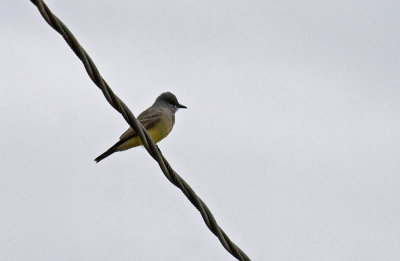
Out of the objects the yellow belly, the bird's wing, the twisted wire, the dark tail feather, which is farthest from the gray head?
the twisted wire

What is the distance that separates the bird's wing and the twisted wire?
5.63 metres

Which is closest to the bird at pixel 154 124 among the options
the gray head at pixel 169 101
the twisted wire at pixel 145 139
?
the gray head at pixel 169 101

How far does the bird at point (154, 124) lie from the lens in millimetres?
10906

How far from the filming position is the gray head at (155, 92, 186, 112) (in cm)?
1248

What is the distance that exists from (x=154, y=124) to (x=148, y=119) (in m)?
0.17

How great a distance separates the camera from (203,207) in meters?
5.08

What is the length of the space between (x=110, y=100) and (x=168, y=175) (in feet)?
2.33

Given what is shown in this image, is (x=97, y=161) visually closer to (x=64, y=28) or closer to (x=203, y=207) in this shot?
(x=203, y=207)

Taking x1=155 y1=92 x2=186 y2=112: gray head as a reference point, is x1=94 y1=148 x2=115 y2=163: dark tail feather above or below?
below

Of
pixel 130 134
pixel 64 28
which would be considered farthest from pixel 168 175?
pixel 130 134

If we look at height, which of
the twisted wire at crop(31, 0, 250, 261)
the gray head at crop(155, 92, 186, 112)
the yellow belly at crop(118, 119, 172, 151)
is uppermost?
the gray head at crop(155, 92, 186, 112)

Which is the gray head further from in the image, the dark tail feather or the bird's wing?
the dark tail feather

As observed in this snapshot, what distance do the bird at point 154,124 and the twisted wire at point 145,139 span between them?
5.48 meters

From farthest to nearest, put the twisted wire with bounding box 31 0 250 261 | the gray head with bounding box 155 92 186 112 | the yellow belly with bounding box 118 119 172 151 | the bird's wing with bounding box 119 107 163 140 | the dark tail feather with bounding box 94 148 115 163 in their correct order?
the gray head with bounding box 155 92 186 112 < the dark tail feather with bounding box 94 148 115 163 < the yellow belly with bounding box 118 119 172 151 < the bird's wing with bounding box 119 107 163 140 < the twisted wire with bounding box 31 0 250 261
